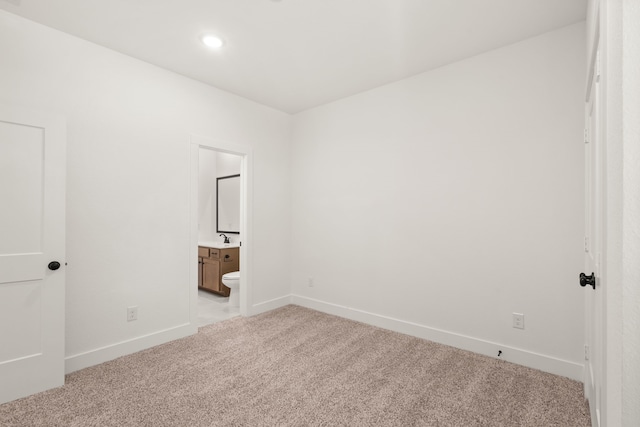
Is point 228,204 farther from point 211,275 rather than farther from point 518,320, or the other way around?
point 518,320

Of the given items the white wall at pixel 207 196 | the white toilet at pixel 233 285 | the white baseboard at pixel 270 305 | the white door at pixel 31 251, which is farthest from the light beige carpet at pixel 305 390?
the white wall at pixel 207 196

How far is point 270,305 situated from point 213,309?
0.75 meters

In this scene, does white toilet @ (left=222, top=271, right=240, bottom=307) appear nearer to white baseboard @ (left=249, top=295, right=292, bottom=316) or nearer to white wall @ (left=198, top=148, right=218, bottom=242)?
white baseboard @ (left=249, top=295, right=292, bottom=316)

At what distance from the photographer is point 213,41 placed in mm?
2600

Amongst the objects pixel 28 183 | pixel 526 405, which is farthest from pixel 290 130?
pixel 526 405

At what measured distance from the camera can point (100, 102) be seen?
264 cm

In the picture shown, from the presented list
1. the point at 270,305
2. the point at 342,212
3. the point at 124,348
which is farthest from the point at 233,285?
the point at 342,212

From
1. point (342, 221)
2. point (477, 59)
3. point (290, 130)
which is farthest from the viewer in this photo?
point (290, 130)

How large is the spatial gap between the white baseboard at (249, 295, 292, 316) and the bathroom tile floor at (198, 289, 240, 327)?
214 millimetres

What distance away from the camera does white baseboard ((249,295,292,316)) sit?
386cm

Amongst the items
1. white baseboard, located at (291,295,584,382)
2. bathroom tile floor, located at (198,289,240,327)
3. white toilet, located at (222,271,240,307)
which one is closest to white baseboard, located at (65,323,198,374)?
bathroom tile floor, located at (198,289,240,327)

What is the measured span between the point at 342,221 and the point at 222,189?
8.66ft

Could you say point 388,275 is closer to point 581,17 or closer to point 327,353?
point 327,353

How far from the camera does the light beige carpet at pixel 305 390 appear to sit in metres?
1.91
